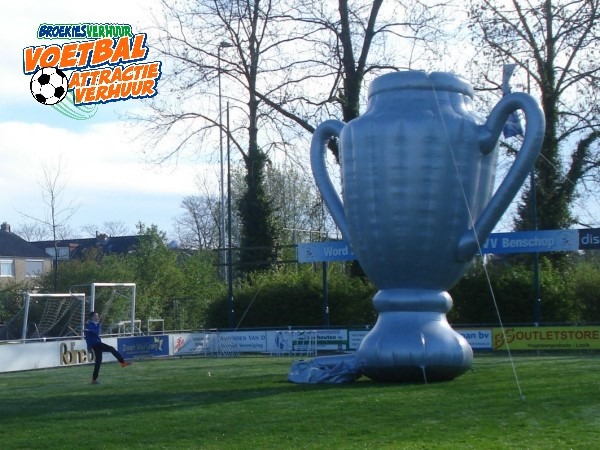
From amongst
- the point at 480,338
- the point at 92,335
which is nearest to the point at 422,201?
the point at 92,335

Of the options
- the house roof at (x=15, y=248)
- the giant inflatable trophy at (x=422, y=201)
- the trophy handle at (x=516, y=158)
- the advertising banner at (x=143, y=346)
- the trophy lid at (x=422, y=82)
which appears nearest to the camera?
the trophy handle at (x=516, y=158)

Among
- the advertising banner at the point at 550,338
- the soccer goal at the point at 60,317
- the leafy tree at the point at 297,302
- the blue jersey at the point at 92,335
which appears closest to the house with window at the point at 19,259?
the soccer goal at the point at 60,317

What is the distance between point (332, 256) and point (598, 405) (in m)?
19.7

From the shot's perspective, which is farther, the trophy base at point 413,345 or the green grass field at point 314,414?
the trophy base at point 413,345

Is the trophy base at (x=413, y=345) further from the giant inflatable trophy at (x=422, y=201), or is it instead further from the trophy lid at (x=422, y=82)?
the trophy lid at (x=422, y=82)

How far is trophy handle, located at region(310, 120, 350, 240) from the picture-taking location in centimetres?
1630

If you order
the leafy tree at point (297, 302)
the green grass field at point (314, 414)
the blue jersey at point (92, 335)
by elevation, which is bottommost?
the green grass field at point (314, 414)

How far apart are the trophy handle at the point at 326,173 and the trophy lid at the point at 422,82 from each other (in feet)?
3.99

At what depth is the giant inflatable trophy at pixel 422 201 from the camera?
14.8 metres

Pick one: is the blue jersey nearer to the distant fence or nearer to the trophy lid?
the trophy lid

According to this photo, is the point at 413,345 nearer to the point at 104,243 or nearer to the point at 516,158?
the point at 516,158

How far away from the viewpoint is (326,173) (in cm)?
1669

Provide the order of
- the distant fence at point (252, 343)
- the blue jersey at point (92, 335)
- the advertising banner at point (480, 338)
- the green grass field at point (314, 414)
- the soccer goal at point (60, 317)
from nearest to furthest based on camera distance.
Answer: the green grass field at point (314, 414) → the blue jersey at point (92, 335) → the distant fence at point (252, 343) → the advertising banner at point (480, 338) → the soccer goal at point (60, 317)

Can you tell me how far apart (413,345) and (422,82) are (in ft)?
14.1
